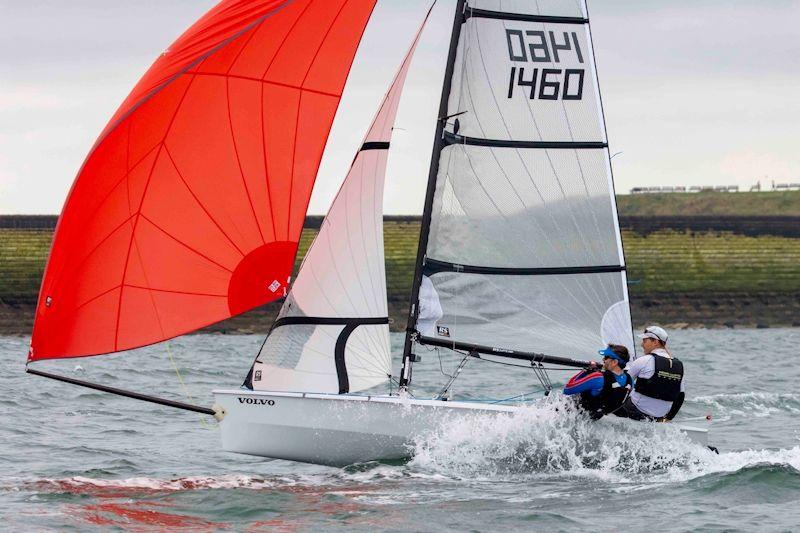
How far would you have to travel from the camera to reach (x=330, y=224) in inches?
491

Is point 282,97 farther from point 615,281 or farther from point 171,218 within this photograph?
point 615,281

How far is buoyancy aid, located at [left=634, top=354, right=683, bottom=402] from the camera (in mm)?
12359

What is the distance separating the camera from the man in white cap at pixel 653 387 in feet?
40.6

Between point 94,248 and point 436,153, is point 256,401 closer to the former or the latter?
point 94,248

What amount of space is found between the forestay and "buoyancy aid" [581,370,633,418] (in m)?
0.97

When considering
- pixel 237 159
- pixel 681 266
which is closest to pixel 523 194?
pixel 237 159

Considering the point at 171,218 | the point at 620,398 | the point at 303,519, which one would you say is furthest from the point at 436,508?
the point at 171,218

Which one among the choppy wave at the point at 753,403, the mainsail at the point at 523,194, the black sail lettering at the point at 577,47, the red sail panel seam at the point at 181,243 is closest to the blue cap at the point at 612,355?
the mainsail at the point at 523,194

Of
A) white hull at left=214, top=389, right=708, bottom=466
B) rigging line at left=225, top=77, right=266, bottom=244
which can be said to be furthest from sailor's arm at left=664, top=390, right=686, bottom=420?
rigging line at left=225, top=77, right=266, bottom=244

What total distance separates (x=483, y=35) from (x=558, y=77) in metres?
0.84

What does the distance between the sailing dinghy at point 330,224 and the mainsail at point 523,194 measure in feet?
0.06

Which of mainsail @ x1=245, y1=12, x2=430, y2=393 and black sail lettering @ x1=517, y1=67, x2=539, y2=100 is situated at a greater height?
black sail lettering @ x1=517, y1=67, x2=539, y2=100

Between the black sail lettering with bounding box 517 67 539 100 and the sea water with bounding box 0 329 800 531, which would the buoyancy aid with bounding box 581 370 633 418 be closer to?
the sea water with bounding box 0 329 800 531

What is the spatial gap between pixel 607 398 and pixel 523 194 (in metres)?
2.15
